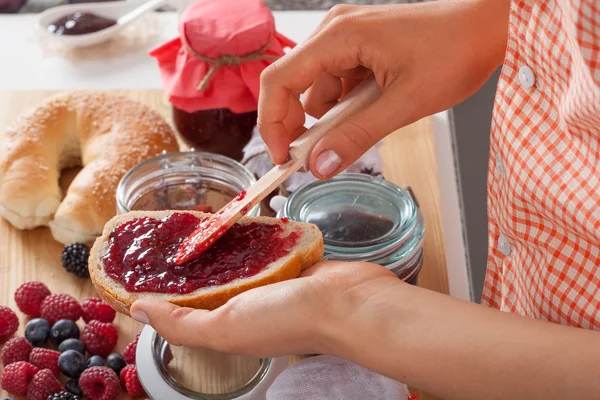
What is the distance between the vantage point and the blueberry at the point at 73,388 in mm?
1277

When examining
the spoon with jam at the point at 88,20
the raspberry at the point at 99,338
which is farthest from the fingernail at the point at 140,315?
the spoon with jam at the point at 88,20

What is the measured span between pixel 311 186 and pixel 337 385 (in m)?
0.39

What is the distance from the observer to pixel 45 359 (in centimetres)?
131

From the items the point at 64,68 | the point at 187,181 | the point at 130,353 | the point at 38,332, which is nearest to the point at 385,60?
the point at 187,181

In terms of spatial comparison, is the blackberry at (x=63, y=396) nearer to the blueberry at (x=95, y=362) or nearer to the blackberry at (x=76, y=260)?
the blueberry at (x=95, y=362)

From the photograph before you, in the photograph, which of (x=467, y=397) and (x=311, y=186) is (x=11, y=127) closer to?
(x=311, y=186)

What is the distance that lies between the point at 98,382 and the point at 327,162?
0.53m

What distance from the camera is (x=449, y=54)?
1158 millimetres

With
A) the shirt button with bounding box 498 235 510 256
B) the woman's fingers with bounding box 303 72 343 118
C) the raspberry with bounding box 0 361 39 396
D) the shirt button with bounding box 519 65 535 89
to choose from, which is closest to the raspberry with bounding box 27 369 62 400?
the raspberry with bounding box 0 361 39 396

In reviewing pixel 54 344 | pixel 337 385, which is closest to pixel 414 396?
pixel 337 385

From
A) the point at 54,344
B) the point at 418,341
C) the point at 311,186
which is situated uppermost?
the point at 418,341

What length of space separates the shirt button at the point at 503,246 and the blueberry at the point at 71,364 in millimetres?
704

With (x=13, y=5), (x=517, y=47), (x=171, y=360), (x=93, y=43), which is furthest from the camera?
(x=13, y=5)

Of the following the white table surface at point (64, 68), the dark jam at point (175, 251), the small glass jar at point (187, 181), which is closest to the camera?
the dark jam at point (175, 251)
